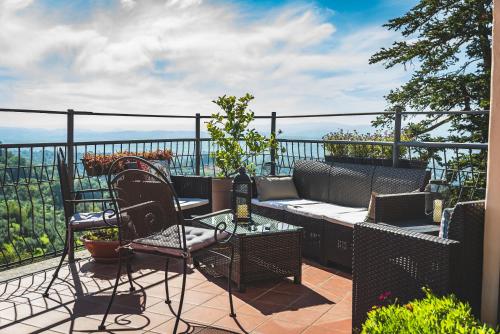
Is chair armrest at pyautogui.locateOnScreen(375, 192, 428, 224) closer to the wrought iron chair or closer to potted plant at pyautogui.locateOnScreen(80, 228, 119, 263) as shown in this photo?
the wrought iron chair

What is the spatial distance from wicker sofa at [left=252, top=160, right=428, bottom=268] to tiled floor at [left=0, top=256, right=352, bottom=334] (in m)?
0.28

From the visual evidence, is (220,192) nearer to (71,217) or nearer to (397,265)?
(71,217)

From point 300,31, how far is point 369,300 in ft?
20.9

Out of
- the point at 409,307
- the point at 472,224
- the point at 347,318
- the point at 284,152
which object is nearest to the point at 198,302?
the point at 347,318

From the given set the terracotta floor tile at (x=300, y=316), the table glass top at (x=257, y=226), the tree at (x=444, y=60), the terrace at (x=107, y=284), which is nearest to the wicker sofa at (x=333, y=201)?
the terrace at (x=107, y=284)

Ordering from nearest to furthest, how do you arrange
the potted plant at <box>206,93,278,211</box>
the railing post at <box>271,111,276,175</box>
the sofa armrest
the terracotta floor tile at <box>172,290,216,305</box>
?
the sofa armrest, the terracotta floor tile at <box>172,290,216,305</box>, the potted plant at <box>206,93,278,211</box>, the railing post at <box>271,111,276,175</box>

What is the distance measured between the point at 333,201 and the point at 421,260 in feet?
7.99

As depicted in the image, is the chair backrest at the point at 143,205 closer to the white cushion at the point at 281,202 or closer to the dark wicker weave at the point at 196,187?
the white cushion at the point at 281,202

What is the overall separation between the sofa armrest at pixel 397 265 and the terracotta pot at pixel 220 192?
2825 mm

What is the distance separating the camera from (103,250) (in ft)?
12.5

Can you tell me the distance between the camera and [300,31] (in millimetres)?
7875

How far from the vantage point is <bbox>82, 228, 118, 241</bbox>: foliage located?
3871mm

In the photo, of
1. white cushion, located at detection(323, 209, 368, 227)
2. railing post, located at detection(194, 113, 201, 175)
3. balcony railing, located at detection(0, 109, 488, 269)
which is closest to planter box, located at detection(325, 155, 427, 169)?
balcony railing, located at detection(0, 109, 488, 269)

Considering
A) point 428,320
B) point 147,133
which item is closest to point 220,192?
point 147,133
